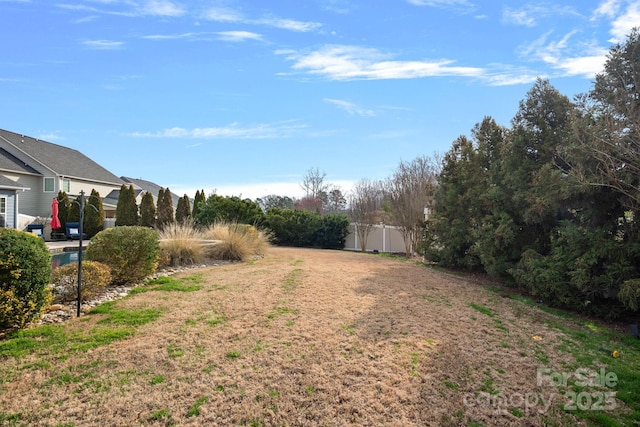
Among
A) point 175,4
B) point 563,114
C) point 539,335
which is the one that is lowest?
point 539,335

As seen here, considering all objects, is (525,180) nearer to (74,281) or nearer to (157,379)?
(157,379)

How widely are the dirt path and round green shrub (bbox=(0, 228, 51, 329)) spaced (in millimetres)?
474

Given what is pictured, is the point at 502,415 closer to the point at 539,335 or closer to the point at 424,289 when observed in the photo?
the point at 539,335

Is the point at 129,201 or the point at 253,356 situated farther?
the point at 129,201

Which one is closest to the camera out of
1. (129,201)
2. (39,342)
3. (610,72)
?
(39,342)

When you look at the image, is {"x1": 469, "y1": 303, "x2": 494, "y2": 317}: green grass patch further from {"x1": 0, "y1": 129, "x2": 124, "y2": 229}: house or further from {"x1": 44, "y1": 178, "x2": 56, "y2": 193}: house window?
{"x1": 44, "y1": 178, "x2": 56, "y2": 193}: house window

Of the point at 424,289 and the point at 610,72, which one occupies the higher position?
the point at 610,72

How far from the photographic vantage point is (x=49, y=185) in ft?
68.7

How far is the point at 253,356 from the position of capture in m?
3.17

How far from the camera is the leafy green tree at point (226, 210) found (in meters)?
15.8

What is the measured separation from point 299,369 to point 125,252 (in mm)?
4839

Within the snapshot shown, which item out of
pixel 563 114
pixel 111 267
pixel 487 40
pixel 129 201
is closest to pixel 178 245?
pixel 111 267

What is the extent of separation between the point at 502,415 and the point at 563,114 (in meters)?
7.26

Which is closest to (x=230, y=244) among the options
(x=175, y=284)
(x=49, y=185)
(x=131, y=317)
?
(x=175, y=284)
